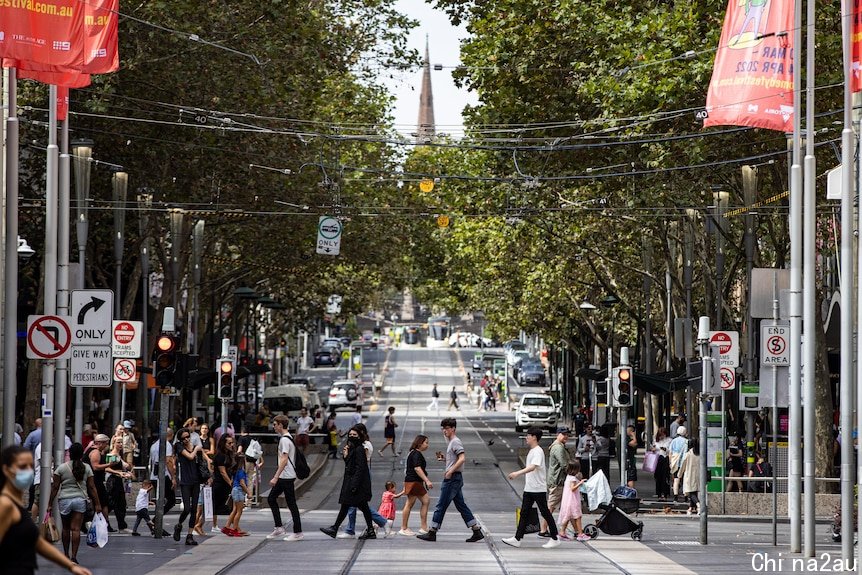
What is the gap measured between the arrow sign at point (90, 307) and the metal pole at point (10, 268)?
97 cm

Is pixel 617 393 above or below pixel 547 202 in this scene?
below

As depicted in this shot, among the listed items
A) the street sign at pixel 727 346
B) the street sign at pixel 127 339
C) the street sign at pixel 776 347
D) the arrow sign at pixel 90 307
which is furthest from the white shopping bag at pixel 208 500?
the street sign at pixel 727 346

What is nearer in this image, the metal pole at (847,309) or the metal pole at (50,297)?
the metal pole at (847,309)

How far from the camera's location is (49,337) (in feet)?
69.3

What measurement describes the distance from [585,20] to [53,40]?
42.1 feet

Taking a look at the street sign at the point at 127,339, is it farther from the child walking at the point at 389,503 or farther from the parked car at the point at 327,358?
the parked car at the point at 327,358

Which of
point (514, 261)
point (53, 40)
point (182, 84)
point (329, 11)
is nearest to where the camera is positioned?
point (53, 40)

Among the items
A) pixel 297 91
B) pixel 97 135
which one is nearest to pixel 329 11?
pixel 297 91

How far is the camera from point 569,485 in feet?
76.7

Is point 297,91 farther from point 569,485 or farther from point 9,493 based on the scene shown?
point 9,493

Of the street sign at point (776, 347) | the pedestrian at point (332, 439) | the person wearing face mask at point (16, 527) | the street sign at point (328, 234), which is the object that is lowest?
the pedestrian at point (332, 439)

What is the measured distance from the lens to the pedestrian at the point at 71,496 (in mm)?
19625

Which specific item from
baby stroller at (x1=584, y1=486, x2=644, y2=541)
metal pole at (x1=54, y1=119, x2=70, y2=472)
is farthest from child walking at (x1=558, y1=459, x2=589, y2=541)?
metal pole at (x1=54, y1=119, x2=70, y2=472)

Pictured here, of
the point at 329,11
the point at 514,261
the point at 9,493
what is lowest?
the point at 9,493
